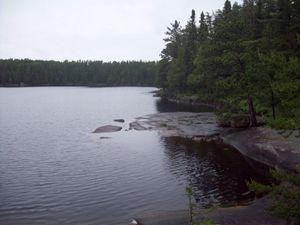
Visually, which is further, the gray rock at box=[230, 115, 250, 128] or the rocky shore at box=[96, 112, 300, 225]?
the gray rock at box=[230, 115, 250, 128]

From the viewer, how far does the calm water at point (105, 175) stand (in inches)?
961

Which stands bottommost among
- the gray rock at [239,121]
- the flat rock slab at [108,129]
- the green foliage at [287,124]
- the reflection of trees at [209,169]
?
the reflection of trees at [209,169]

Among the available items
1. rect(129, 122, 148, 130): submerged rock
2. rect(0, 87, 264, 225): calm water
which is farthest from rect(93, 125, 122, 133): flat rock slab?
rect(0, 87, 264, 225): calm water

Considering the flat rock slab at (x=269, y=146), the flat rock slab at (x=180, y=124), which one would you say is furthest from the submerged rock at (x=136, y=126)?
the flat rock slab at (x=269, y=146)

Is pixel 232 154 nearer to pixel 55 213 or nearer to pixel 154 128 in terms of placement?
pixel 154 128

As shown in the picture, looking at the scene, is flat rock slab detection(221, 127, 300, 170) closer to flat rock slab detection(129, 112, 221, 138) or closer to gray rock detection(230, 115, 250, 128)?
gray rock detection(230, 115, 250, 128)

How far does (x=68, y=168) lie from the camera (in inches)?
1352

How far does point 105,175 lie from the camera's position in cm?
3203

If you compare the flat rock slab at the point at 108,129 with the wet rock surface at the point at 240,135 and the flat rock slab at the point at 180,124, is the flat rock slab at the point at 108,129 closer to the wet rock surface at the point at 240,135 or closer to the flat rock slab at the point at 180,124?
the flat rock slab at the point at 180,124

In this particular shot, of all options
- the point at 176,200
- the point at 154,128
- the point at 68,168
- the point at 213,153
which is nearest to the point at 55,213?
the point at 176,200

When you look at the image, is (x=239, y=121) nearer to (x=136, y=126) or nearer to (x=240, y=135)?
(x=240, y=135)

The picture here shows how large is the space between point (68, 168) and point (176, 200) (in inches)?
506

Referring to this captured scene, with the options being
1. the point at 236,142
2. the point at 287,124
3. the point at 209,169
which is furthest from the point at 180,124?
the point at 287,124

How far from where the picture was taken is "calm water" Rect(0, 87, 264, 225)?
24406 mm
